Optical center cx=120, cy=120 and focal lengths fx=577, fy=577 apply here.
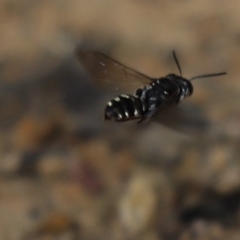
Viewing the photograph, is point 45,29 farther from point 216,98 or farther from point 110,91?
point 216,98

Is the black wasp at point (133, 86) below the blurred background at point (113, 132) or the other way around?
the other way around

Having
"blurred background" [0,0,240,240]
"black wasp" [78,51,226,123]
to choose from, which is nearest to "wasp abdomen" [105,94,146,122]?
"black wasp" [78,51,226,123]

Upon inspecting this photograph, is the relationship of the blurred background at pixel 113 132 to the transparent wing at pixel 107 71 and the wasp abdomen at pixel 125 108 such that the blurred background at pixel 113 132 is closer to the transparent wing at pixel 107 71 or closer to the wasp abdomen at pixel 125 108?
the wasp abdomen at pixel 125 108

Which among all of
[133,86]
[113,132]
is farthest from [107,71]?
[113,132]

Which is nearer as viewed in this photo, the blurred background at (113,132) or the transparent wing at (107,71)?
the transparent wing at (107,71)

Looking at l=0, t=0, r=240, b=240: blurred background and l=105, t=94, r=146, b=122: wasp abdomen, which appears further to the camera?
l=0, t=0, r=240, b=240: blurred background

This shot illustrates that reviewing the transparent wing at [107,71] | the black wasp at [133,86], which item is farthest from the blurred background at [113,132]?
the transparent wing at [107,71]

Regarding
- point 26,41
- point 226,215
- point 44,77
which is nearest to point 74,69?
point 44,77

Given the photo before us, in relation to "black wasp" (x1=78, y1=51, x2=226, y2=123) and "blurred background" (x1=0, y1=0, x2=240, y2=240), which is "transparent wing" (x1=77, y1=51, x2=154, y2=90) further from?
"blurred background" (x1=0, y1=0, x2=240, y2=240)
